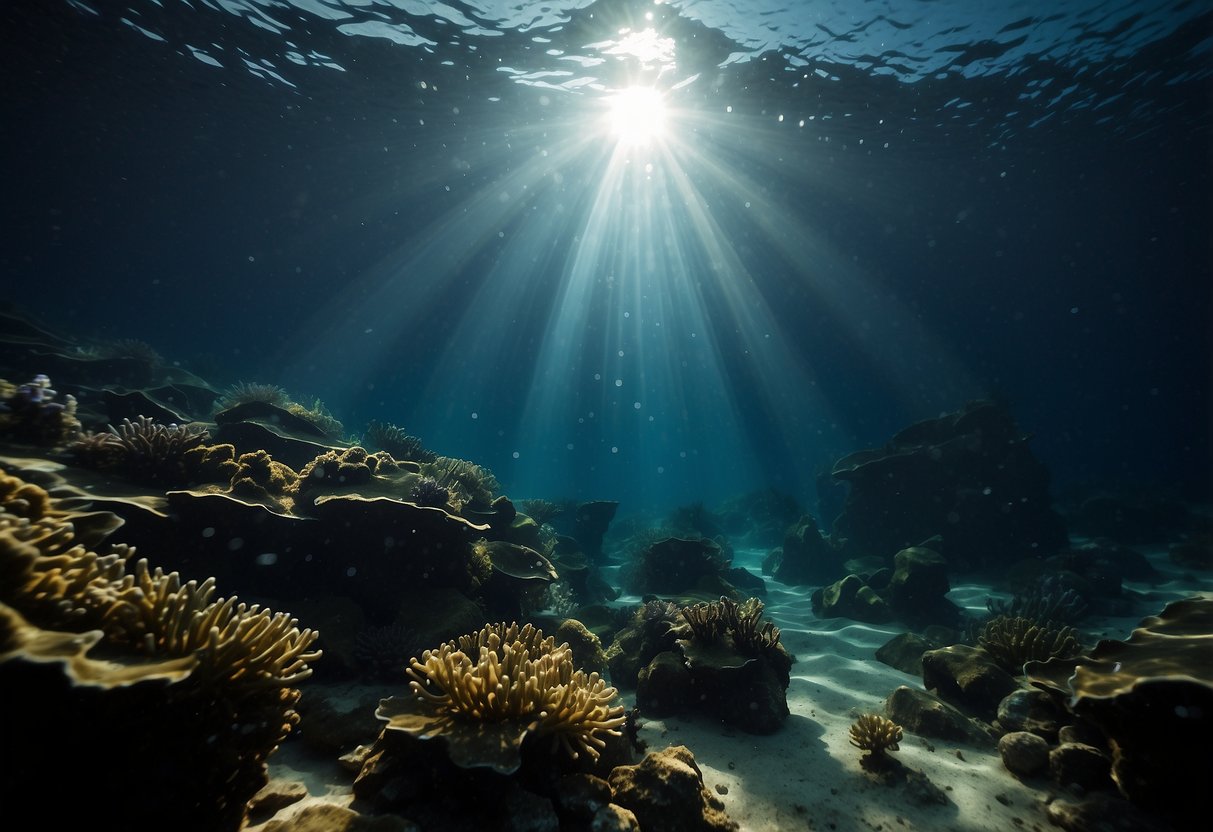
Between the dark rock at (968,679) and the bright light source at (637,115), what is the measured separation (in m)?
16.5

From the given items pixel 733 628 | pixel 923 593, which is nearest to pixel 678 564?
pixel 923 593

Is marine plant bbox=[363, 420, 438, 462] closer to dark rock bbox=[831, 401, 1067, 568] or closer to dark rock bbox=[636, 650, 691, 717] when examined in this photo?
dark rock bbox=[636, 650, 691, 717]

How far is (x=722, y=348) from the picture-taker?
128ft

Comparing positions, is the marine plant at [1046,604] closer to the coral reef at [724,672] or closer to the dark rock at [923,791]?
the coral reef at [724,672]

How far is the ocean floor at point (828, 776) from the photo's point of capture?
3.48 metres

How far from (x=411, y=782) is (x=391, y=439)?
29.2 feet

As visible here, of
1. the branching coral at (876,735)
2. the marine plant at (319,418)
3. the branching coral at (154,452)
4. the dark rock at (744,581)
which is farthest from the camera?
the dark rock at (744,581)

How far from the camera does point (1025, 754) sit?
407cm

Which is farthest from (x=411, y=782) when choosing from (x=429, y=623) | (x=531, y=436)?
(x=531, y=436)

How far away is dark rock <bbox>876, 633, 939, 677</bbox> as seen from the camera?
7.37 meters

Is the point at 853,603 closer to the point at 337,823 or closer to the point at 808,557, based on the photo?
the point at 808,557

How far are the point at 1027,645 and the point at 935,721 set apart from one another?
93.8 inches

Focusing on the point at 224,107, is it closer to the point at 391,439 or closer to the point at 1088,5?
the point at 391,439

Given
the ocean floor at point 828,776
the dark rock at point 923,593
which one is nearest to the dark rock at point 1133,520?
the dark rock at point 923,593
